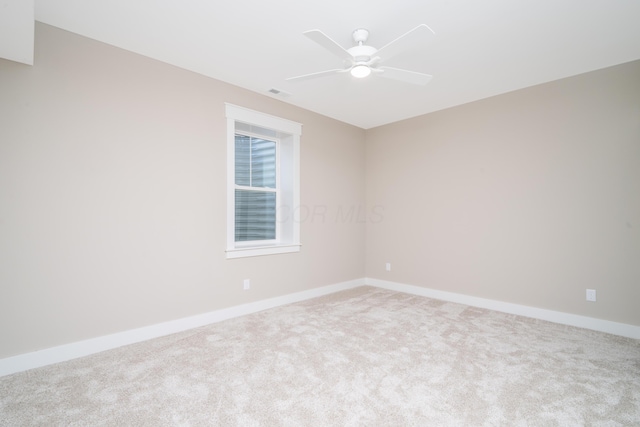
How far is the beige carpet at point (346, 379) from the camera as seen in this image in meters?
1.73

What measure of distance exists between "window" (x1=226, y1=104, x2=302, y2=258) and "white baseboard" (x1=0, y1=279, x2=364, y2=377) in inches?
24.4

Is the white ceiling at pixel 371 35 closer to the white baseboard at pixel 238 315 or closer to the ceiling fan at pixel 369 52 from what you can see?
the ceiling fan at pixel 369 52

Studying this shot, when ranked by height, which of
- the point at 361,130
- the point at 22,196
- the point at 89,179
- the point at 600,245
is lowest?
the point at 600,245

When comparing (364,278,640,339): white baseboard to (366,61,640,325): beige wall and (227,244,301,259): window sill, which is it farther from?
(227,244,301,259): window sill

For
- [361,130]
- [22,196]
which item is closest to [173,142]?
[22,196]

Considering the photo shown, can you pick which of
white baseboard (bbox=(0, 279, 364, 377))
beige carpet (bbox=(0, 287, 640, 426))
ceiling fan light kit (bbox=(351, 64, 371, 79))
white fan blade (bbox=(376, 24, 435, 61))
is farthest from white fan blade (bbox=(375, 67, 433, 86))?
white baseboard (bbox=(0, 279, 364, 377))

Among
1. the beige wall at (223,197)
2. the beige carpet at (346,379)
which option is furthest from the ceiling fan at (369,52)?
the beige carpet at (346,379)

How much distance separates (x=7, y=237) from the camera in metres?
2.17

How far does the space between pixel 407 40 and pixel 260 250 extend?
103 inches

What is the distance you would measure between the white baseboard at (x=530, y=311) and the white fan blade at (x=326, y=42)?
3.24 meters

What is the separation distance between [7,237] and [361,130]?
14.3ft

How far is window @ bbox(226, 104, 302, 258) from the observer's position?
3705 millimetres

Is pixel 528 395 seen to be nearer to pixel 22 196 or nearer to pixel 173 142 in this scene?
pixel 173 142

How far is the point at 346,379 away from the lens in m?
2.11
